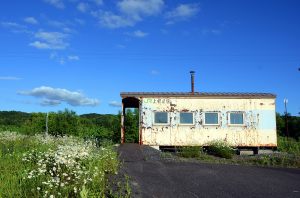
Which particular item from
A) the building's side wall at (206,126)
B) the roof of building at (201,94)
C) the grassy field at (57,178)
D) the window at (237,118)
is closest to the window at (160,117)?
the building's side wall at (206,126)

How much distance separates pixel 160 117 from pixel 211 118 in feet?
9.87

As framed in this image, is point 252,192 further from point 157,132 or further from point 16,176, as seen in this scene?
point 157,132

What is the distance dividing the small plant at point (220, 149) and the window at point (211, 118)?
1.14 m

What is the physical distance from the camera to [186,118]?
21453 mm

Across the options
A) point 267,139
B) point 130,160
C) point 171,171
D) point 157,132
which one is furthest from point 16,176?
point 267,139

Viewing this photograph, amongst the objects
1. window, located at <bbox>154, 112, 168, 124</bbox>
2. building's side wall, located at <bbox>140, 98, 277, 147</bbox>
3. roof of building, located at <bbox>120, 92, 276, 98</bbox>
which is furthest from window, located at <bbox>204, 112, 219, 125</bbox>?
window, located at <bbox>154, 112, 168, 124</bbox>

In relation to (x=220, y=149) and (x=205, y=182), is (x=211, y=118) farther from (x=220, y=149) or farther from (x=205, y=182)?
(x=205, y=182)

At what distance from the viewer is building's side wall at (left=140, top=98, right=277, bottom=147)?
2122 cm

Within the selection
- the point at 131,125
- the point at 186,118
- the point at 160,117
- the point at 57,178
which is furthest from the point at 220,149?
the point at 57,178

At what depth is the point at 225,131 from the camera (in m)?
21.4

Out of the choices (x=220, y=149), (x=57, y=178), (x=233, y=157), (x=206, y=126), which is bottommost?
(x=233, y=157)

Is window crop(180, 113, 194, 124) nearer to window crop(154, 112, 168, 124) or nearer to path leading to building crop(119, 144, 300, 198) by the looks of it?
window crop(154, 112, 168, 124)

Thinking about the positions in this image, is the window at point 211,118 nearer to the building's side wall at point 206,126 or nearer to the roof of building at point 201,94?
the building's side wall at point 206,126

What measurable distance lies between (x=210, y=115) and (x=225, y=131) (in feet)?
4.16
